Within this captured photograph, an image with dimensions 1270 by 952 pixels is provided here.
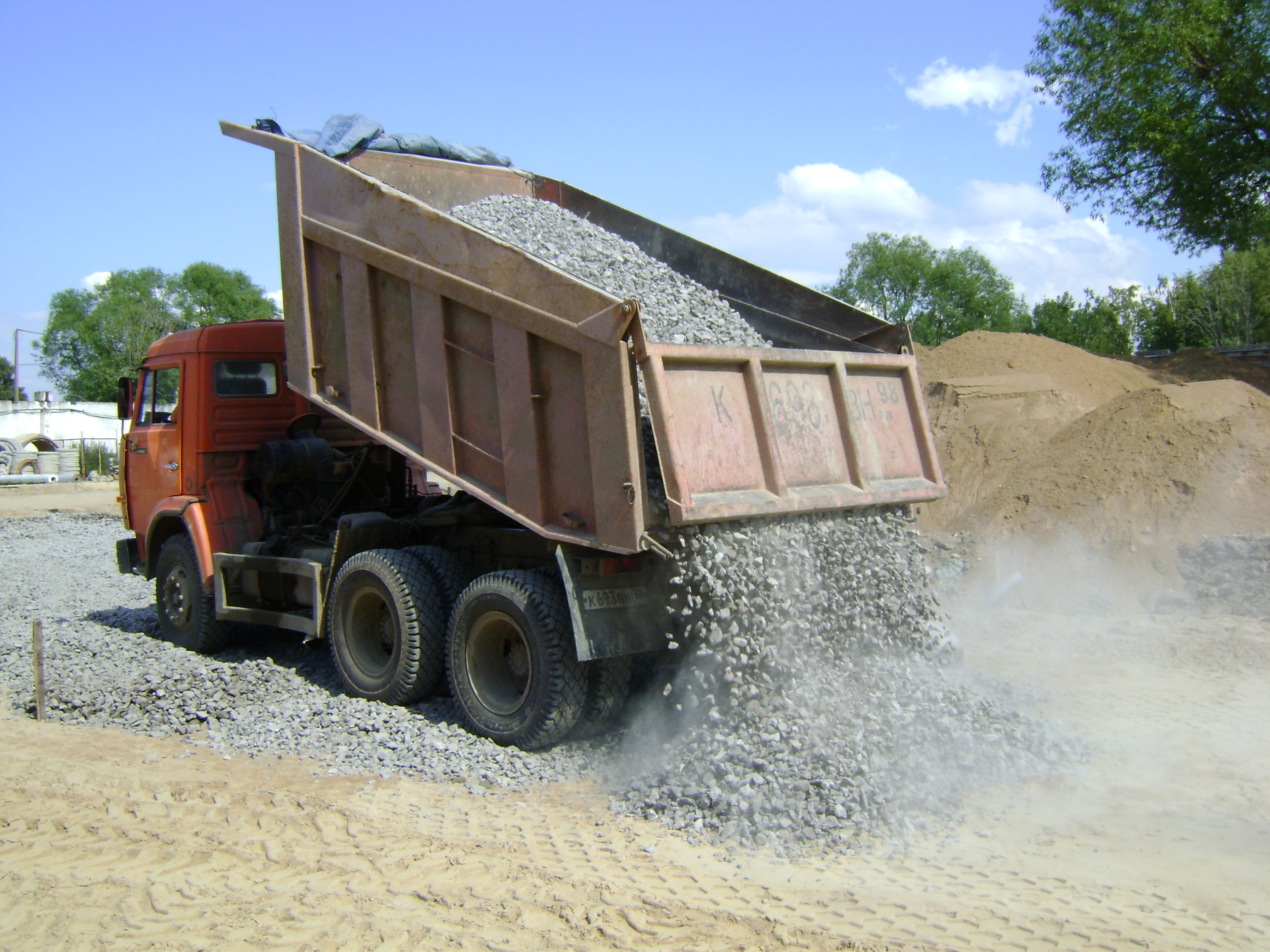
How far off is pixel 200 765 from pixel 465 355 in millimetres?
2888

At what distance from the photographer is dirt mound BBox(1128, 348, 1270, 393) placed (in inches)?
684

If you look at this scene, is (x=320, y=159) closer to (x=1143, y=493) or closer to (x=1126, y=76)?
(x=1143, y=493)

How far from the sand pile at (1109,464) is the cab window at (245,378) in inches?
324

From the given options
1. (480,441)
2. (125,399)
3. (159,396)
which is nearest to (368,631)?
(480,441)

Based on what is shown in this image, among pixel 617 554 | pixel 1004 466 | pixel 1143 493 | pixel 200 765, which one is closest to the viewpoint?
pixel 617 554

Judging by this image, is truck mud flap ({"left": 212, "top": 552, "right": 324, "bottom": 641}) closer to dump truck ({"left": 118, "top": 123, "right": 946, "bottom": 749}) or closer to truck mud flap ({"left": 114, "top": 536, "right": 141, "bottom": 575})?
dump truck ({"left": 118, "top": 123, "right": 946, "bottom": 749})

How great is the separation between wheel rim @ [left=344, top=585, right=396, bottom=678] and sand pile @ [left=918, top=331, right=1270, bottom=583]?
25.7ft

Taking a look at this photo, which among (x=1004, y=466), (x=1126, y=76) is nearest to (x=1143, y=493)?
(x=1004, y=466)

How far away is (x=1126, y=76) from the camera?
793 inches

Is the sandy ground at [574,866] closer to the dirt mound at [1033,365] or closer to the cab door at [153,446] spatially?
the cab door at [153,446]

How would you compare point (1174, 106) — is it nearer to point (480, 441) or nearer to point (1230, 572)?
point (1230, 572)

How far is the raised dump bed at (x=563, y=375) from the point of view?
16.8 feet

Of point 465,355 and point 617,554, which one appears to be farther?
point 465,355

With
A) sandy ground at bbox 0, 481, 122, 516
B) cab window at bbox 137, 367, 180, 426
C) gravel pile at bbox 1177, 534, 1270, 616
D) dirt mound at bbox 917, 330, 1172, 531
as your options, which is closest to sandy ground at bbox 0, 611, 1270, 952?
cab window at bbox 137, 367, 180, 426
